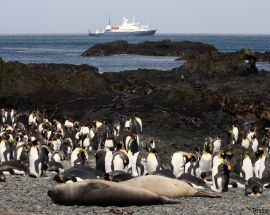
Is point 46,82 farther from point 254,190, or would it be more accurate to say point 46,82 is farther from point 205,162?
point 254,190

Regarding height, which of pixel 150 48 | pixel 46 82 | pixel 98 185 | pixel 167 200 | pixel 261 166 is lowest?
pixel 150 48

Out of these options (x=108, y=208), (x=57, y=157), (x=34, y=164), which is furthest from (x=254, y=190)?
(x=57, y=157)

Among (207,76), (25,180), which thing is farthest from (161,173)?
(207,76)

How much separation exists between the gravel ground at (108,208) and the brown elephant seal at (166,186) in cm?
28

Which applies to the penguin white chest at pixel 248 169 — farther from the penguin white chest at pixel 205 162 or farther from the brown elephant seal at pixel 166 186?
the brown elephant seal at pixel 166 186

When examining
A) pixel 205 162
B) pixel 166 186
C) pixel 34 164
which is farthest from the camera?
pixel 205 162

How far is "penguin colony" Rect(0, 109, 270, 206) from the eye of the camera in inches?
578

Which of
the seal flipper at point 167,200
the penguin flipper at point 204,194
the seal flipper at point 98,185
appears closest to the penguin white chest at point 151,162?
the penguin flipper at point 204,194

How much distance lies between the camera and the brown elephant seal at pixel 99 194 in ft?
41.4

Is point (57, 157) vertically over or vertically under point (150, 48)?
over

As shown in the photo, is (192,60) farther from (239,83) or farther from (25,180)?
(25,180)

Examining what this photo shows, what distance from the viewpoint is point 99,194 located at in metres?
12.6

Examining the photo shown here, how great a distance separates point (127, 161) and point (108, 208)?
5.82 metres

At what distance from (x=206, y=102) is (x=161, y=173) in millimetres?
16081
